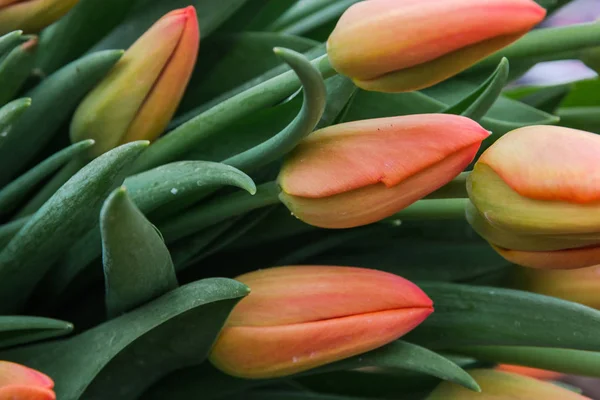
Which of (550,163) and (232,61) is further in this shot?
(232,61)

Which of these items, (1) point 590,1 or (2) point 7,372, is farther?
(1) point 590,1

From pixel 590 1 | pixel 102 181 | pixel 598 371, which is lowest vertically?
pixel 590 1

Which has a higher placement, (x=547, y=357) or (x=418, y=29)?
(x=418, y=29)

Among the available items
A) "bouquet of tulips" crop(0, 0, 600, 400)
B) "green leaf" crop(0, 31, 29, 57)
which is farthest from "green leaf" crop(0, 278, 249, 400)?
"green leaf" crop(0, 31, 29, 57)

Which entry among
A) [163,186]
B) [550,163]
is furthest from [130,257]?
[550,163]

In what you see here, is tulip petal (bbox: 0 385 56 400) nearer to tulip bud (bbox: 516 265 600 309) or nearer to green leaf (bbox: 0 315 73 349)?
green leaf (bbox: 0 315 73 349)

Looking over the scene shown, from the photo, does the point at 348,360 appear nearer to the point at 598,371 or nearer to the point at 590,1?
the point at 598,371

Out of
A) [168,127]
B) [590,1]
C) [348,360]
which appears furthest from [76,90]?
[590,1]

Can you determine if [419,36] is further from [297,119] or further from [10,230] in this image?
[10,230]
